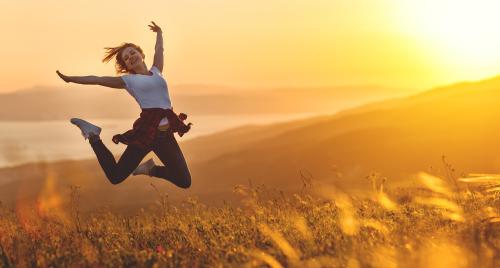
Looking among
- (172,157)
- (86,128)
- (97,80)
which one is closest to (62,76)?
(97,80)

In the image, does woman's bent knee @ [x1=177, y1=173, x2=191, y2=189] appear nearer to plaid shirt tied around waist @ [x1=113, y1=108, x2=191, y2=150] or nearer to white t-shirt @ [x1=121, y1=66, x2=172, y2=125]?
plaid shirt tied around waist @ [x1=113, y1=108, x2=191, y2=150]

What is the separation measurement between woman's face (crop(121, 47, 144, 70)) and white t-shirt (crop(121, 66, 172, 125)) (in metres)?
0.26

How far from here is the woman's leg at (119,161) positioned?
9.90 m

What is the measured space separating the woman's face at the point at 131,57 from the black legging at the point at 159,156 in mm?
983

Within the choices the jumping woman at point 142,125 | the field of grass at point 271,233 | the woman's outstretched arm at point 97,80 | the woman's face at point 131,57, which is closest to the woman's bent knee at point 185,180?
→ the jumping woman at point 142,125

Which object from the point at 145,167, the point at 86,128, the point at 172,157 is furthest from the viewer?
the point at 145,167

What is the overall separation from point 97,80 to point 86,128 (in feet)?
2.61

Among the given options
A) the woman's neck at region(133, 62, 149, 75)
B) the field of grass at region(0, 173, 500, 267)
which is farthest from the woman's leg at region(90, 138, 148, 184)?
the woman's neck at region(133, 62, 149, 75)

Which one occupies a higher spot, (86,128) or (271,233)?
(86,128)

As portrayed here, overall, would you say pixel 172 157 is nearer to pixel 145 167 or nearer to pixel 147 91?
pixel 145 167

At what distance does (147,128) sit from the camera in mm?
9617

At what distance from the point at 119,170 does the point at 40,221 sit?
4.43 ft

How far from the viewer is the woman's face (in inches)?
397

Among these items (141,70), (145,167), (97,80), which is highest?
(141,70)
